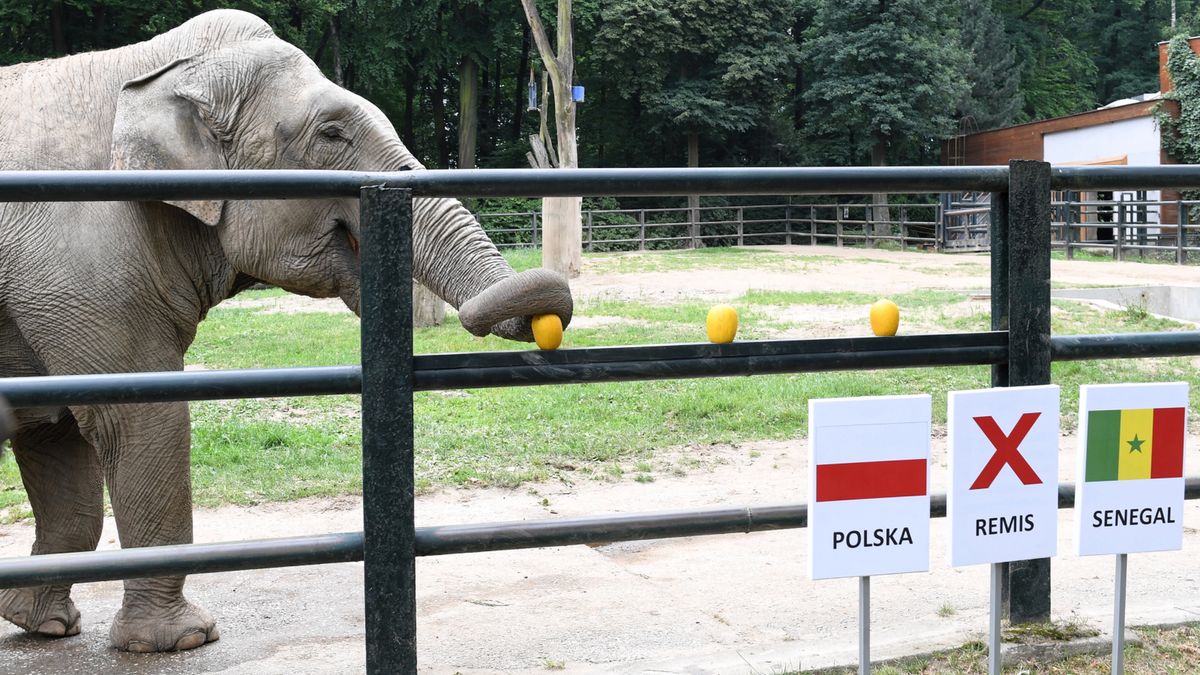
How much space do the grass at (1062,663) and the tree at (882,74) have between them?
35.2 m

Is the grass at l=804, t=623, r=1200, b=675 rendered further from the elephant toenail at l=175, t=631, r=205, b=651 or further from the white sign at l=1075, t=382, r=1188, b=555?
the elephant toenail at l=175, t=631, r=205, b=651

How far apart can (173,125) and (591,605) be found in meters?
2.08

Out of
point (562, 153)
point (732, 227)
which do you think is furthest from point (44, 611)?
point (732, 227)

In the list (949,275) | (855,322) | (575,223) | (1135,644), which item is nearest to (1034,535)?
(1135,644)

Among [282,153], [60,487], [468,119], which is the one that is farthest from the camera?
[468,119]

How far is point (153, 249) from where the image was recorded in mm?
3877

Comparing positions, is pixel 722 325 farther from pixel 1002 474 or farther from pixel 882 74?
pixel 882 74

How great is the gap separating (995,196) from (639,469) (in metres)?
3.95

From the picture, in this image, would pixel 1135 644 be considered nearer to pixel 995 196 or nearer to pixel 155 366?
pixel 995 196

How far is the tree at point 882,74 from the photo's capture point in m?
38.8

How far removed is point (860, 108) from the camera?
39344 millimetres

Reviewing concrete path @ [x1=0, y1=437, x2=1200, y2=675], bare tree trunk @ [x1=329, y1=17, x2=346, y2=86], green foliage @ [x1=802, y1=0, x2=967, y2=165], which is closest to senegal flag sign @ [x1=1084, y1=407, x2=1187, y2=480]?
concrete path @ [x1=0, y1=437, x2=1200, y2=675]

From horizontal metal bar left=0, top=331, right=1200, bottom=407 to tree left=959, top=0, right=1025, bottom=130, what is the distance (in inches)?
1750

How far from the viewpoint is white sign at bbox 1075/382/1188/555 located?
268 centimetres
